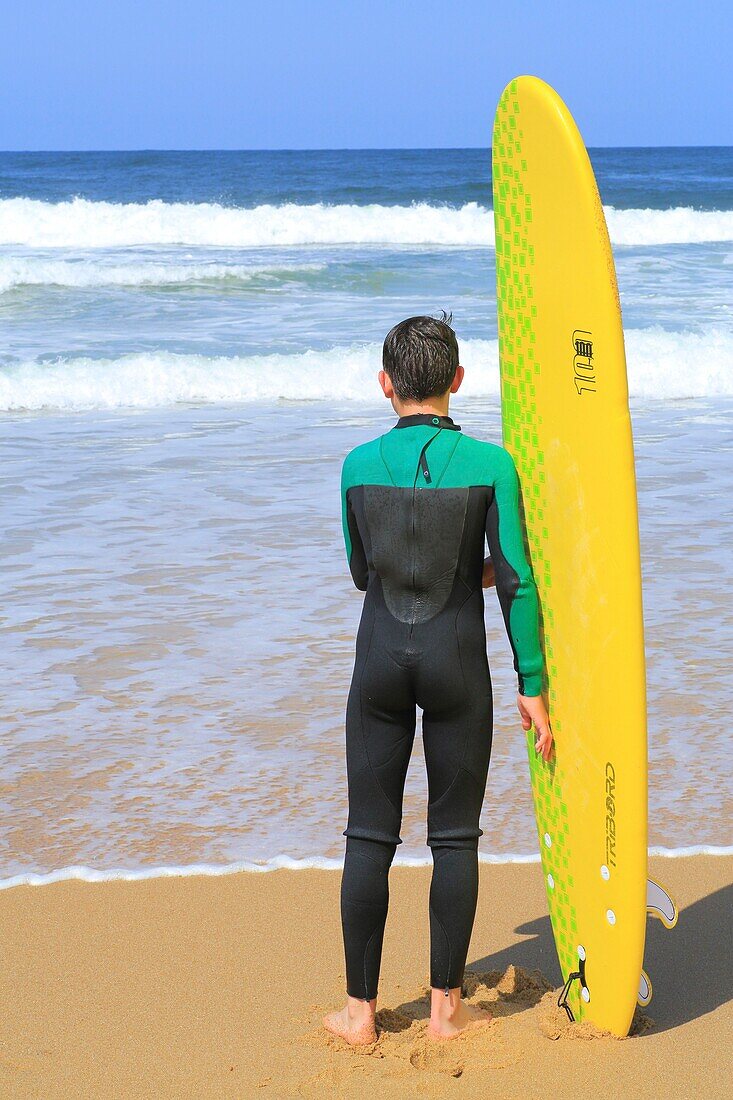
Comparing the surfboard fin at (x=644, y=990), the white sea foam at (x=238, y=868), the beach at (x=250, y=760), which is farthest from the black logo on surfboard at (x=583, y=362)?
the white sea foam at (x=238, y=868)

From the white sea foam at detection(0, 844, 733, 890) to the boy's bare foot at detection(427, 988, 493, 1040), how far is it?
2.44 ft

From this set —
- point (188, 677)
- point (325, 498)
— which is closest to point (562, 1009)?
point (188, 677)

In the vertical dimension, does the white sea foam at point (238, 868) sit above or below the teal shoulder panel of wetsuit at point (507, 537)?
below

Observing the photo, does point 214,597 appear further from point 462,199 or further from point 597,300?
point 462,199

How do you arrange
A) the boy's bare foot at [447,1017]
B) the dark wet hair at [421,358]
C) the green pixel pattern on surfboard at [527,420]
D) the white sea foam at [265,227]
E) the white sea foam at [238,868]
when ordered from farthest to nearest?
1. the white sea foam at [265,227]
2. the white sea foam at [238,868]
3. the green pixel pattern on surfboard at [527,420]
4. the boy's bare foot at [447,1017]
5. the dark wet hair at [421,358]

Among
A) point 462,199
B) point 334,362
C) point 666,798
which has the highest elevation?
point 462,199

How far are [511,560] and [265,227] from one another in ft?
72.6

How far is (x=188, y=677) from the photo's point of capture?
13.9 feet

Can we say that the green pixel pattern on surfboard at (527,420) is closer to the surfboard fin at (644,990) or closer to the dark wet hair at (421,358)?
the surfboard fin at (644,990)

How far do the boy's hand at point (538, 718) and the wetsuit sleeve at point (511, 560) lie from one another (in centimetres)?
11

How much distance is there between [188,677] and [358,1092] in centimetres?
226

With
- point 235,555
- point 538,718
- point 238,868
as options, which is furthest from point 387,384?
point 235,555

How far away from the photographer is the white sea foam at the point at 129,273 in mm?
15914

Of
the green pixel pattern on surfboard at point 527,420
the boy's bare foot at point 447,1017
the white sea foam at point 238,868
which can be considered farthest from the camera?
the white sea foam at point 238,868
